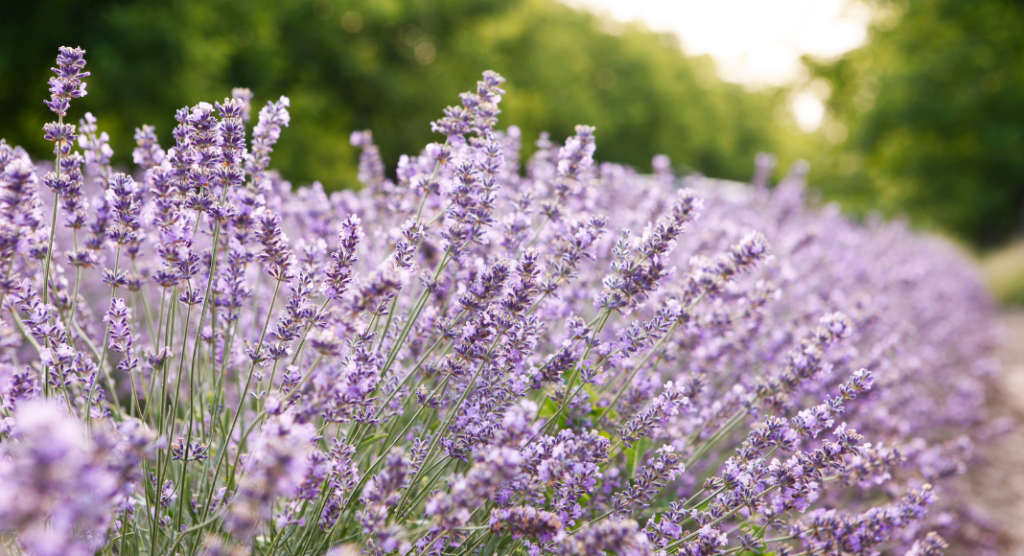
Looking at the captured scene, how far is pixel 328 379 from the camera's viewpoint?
1.10 metres

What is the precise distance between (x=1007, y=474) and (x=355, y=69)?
1332cm

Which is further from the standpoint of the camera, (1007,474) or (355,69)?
(355,69)

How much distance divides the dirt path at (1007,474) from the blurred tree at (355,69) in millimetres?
9318

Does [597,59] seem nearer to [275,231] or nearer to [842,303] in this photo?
[842,303]

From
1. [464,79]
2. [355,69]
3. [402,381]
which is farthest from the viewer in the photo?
[464,79]

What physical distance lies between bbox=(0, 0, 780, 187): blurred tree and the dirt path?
30.6ft

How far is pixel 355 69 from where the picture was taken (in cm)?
1451

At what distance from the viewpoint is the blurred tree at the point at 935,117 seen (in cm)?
1591

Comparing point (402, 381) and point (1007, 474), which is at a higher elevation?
point (1007, 474)

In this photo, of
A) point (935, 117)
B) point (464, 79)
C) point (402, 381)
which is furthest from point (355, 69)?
point (402, 381)

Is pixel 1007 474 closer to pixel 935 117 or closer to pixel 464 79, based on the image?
pixel 464 79

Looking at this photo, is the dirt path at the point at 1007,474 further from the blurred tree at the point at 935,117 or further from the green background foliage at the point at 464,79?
the blurred tree at the point at 935,117

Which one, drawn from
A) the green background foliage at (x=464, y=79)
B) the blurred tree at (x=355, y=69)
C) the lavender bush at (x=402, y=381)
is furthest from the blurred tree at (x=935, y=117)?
the lavender bush at (x=402, y=381)

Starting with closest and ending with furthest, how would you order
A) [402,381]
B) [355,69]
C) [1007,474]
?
[402,381]
[1007,474]
[355,69]
